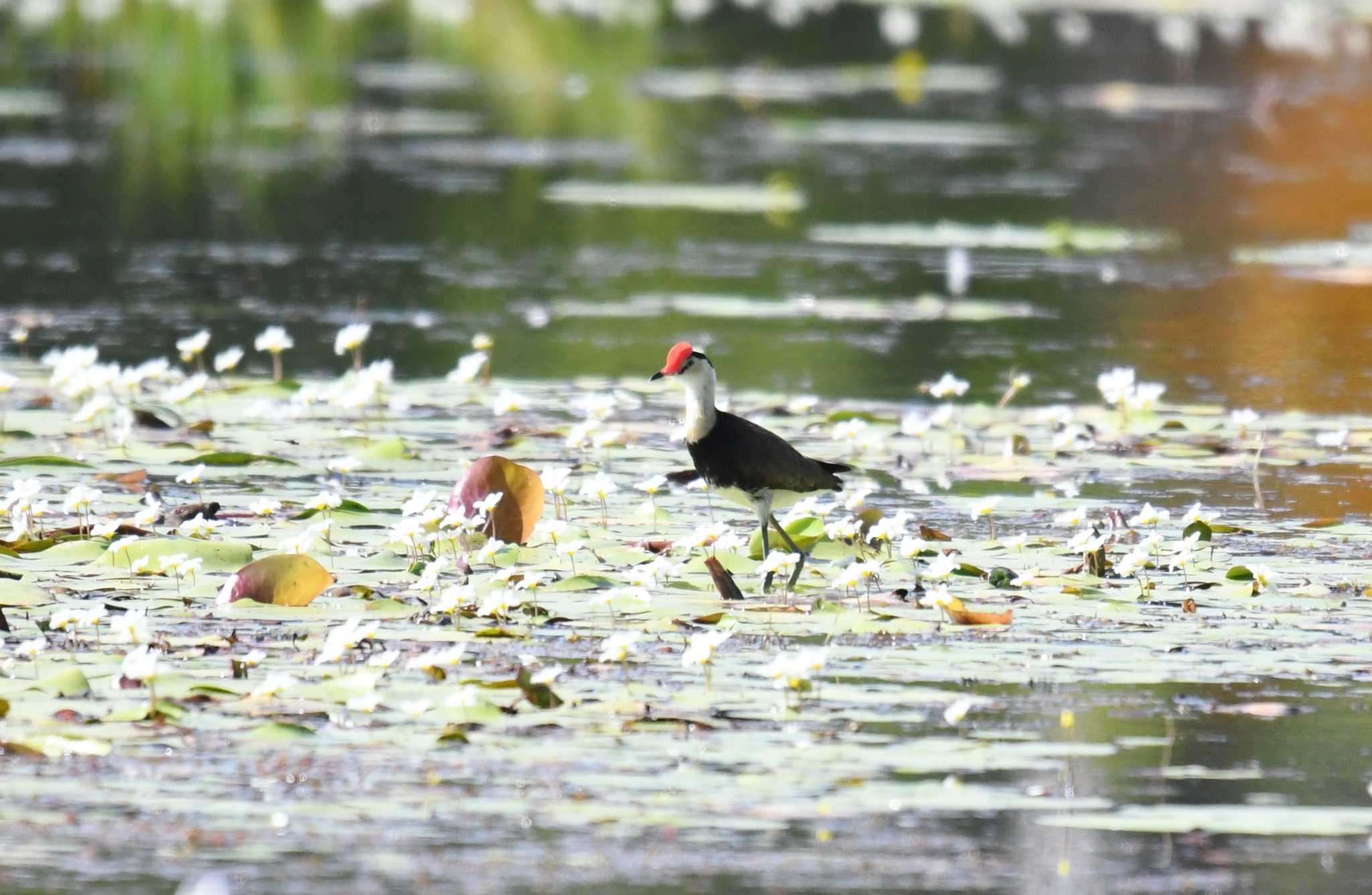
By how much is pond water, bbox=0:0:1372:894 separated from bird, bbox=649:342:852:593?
36cm

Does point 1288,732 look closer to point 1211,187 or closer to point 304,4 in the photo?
point 1211,187

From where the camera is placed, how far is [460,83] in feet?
89.9

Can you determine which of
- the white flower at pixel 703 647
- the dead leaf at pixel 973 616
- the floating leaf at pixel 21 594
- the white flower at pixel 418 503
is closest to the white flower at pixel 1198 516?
the dead leaf at pixel 973 616

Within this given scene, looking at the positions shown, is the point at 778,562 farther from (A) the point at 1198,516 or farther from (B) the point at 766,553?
(A) the point at 1198,516

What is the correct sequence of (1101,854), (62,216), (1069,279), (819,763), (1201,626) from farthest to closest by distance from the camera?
1. (62,216)
2. (1069,279)
3. (1201,626)
4. (819,763)
5. (1101,854)

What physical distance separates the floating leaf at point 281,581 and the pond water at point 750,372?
15 cm

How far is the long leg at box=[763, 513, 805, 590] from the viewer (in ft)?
22.8

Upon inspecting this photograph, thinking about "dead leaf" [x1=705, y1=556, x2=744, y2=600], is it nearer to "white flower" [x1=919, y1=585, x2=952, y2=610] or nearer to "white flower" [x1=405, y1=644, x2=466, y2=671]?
"white flower" [x1=919, y1=585, x2=952, y2=610]

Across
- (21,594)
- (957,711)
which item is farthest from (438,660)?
(21,594)

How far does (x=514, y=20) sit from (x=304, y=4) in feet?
9.24

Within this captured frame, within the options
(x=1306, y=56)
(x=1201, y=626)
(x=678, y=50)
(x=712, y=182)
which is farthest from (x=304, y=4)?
(x=1201, y=626)

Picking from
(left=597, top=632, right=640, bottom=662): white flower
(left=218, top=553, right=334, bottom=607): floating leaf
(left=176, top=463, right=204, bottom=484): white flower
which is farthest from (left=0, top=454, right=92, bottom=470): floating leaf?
(left=597, top=632, right=640, bottom=662): white flower

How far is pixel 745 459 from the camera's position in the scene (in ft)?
23.2

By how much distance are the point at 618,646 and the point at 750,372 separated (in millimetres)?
5585
